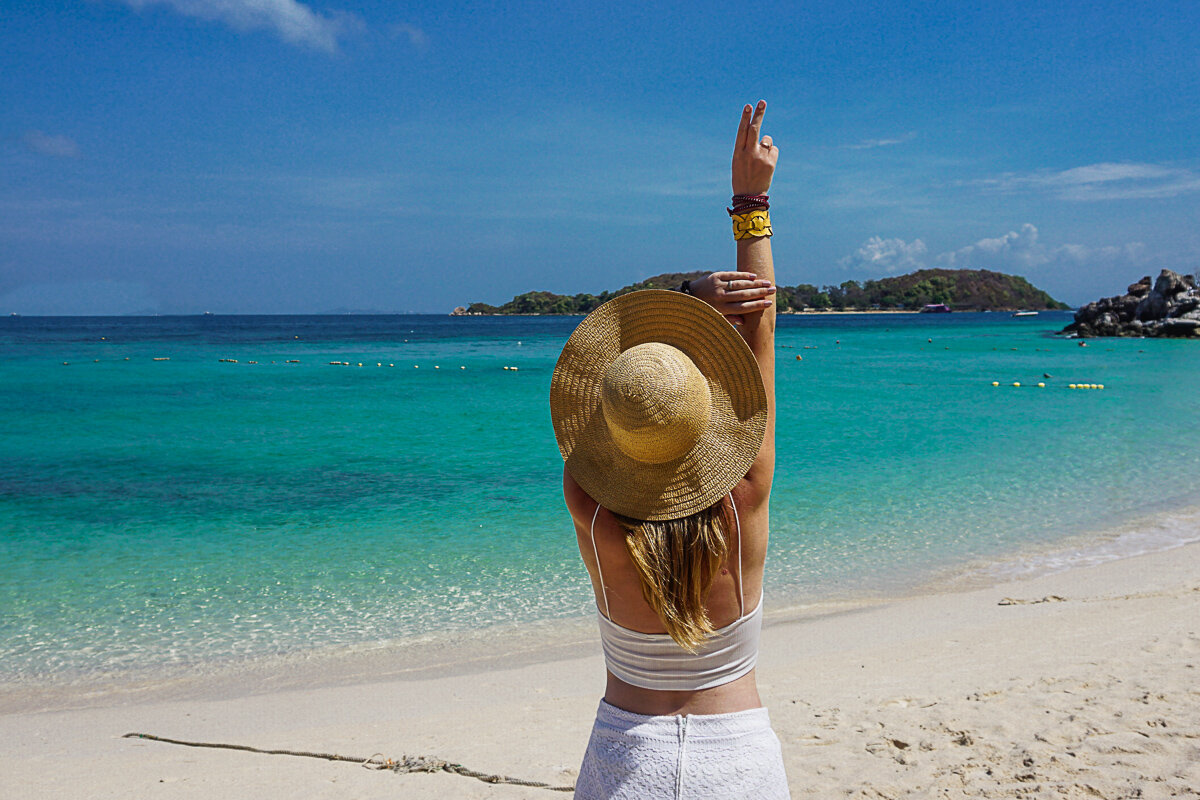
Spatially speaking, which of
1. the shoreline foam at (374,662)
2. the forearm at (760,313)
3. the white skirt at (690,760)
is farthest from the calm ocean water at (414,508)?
the forearm at (760,313)

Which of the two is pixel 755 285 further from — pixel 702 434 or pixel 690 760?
pixel 690 760

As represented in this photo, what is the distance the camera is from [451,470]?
13078 millimetres

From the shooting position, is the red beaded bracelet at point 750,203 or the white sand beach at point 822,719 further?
the white sand beach at point 822,719

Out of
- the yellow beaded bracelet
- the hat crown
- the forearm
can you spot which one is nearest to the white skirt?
the hat crown

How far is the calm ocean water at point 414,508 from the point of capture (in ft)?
22.2

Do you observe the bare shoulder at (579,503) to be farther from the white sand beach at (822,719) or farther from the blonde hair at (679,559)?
the white sand beach at (822,719)

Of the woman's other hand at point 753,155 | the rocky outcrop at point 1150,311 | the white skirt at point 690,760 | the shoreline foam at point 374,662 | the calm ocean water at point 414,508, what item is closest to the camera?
the white skirt at point 690,760

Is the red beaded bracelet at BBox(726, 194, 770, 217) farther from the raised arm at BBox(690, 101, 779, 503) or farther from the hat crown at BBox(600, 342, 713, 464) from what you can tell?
the hat crown at BBox(600, 342, 713, 464)

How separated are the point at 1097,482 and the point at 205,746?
1157 cm

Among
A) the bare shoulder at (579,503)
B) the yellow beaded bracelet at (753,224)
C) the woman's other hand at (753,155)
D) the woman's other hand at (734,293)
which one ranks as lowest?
the bare shoulder at (579,503)

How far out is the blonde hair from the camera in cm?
159

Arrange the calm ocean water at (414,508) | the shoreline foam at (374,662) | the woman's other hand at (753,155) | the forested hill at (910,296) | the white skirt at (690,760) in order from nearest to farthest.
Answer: the white skirt at (690,760) → the woman's other hand at (753,155) → the shoreline foam at (374,662) → the calm ocean water at (414,508) → the forested hill at (910,296)

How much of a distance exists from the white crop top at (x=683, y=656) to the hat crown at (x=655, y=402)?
176 millimetres

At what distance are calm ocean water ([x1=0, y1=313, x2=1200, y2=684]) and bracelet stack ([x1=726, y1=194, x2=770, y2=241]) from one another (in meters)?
5.30
